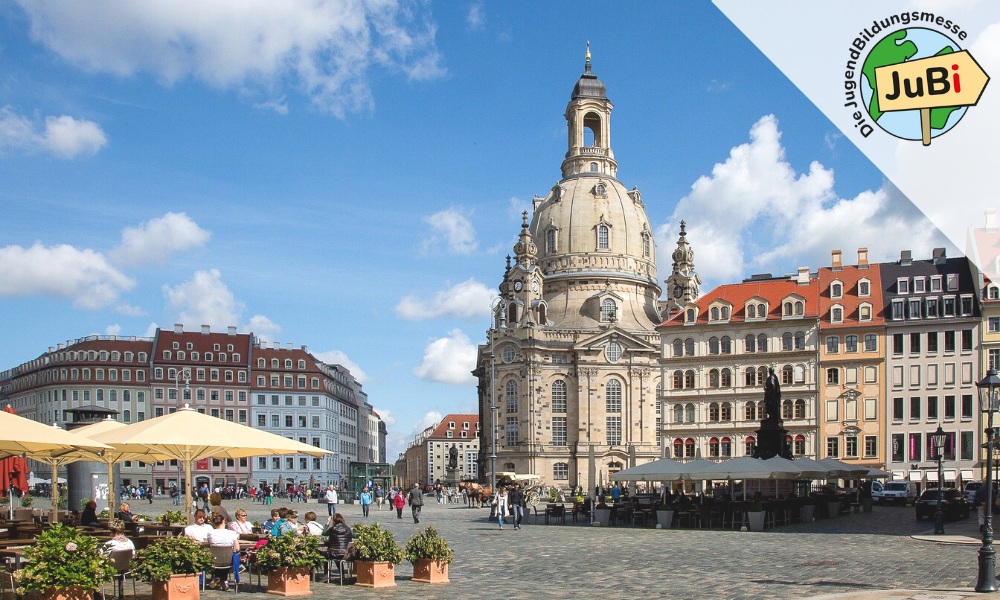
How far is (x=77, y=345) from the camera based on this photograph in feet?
360

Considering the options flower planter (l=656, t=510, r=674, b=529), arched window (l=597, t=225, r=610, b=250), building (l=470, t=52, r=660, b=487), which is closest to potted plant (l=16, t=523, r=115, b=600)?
flower planter (l=656, t=510, r=674, b=529)

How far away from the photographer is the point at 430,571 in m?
19.7

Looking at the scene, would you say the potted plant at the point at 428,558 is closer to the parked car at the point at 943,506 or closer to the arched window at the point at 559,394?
the parked car at the point at 943,506

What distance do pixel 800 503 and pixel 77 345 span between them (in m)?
87.4

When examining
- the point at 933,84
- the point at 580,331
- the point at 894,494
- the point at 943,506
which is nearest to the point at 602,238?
the point at 580,331

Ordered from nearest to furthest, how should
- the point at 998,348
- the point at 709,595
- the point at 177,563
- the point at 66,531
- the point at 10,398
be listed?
the point at 66,531 < the point at 177,563 < the point at 709,595 < the point at 998,348 < the point at 10,398

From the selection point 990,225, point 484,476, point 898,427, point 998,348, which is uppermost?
point 990,225

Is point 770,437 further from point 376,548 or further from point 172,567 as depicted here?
point 172,567

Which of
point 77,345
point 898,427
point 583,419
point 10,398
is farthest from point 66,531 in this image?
point 10,398

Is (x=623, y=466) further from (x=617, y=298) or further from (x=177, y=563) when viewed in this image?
(x=177, y=563)

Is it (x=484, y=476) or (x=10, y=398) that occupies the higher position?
(x=10, y=398)

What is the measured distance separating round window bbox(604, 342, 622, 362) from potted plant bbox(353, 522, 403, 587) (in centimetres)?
8605

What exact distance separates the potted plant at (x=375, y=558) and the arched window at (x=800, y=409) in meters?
59.7

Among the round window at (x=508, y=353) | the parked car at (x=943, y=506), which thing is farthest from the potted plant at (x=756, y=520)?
the round window at (x=508, y=353)
